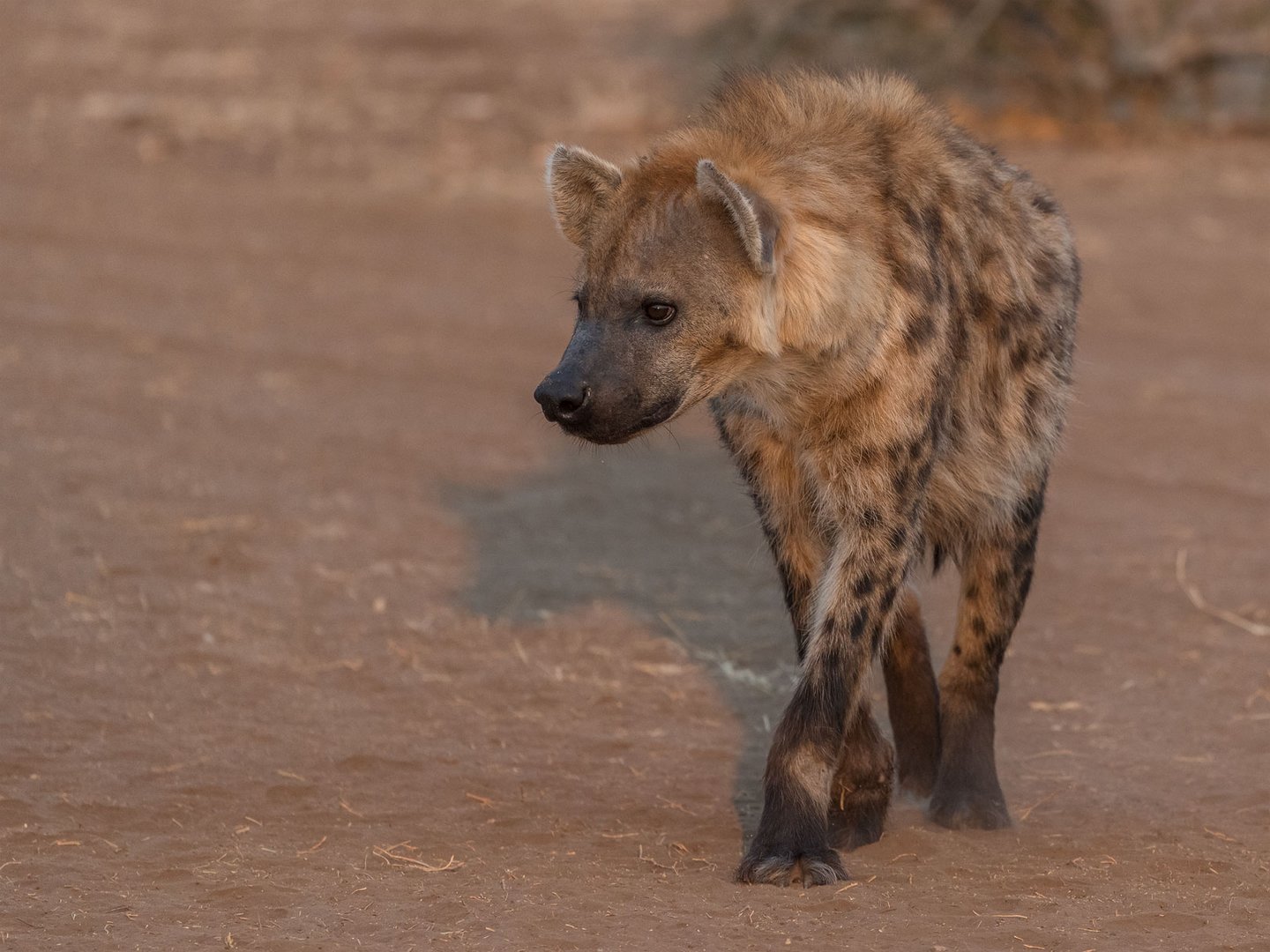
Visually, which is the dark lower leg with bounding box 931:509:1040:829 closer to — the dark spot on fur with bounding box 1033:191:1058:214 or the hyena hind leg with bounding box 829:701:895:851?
the hyena hind leg with bounding box 829:701:895:851

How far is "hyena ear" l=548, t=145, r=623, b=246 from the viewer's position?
11.5 ft

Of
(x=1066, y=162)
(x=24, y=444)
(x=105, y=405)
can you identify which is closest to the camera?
(x=24, y=444)

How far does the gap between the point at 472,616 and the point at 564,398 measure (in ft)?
6.37

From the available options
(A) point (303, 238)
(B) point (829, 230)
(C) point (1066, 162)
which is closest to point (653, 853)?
(B) point (829, 230)

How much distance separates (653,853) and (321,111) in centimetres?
913

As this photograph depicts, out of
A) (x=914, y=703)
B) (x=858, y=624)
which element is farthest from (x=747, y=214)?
(x=914, y=703)

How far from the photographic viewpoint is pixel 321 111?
12.1 m

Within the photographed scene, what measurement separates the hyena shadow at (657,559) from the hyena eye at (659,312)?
49.5 inches

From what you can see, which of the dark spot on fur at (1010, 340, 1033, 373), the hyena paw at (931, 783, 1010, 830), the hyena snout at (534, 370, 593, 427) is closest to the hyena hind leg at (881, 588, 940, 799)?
the hyena paw at (931, 783, 1010, 830)

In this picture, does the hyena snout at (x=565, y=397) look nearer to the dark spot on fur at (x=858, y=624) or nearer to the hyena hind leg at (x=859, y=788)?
the dark spot on fur at (x=858, y=624)

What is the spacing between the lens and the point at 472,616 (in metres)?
5.15

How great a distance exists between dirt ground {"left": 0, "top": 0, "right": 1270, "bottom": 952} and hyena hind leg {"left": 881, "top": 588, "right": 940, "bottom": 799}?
0.27 metres

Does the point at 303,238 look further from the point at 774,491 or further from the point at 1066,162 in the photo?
the point at 774,491

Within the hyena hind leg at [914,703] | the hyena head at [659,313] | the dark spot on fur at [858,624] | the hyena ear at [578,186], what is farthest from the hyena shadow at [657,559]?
the hyena ear at [578,186]
